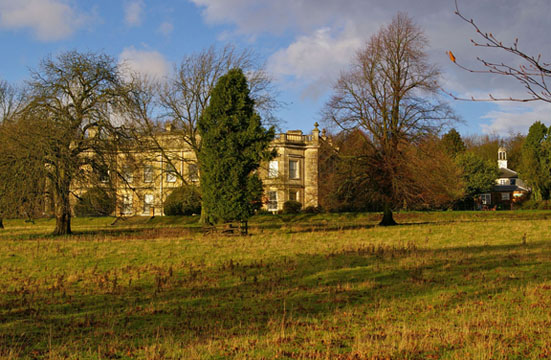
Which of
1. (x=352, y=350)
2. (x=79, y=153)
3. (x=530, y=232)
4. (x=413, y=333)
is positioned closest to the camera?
(x=352, y=350)

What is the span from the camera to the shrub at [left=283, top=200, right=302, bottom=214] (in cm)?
5000

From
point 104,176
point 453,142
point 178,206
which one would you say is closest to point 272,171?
point 178,206

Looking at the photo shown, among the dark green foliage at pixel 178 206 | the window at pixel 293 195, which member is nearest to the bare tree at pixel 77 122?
the dark green foliage at pixel 178 206

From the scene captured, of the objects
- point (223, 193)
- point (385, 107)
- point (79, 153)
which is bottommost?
point (223, 193)

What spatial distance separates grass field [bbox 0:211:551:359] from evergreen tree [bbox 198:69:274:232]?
950 centimetres

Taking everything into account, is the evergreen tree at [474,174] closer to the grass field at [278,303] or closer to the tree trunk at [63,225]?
the grass field at [278,303]

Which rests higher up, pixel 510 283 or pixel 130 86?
pixel 130 86

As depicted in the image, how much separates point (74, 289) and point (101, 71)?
56.1 ft

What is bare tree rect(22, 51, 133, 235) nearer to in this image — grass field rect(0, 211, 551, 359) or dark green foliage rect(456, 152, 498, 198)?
grass field rect(0, 211, 551, 359)

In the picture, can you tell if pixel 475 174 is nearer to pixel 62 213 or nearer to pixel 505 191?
pixel 505 191

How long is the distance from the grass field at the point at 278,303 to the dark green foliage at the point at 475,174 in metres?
46.1

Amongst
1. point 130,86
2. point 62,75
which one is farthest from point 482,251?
point 62,75

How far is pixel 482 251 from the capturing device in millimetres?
16219

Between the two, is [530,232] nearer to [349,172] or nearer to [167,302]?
[349,172]
